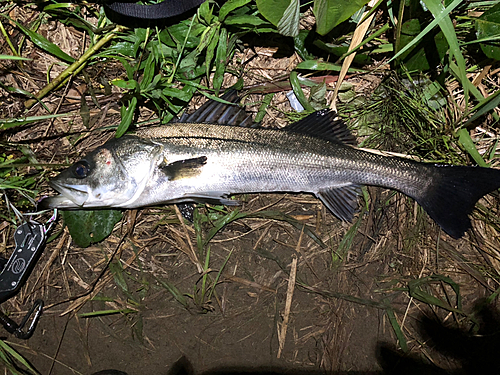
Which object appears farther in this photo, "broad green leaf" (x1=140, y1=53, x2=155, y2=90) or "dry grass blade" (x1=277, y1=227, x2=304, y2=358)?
"dry grass blade" (x1=277, y1=227, x2=304, y2=358)

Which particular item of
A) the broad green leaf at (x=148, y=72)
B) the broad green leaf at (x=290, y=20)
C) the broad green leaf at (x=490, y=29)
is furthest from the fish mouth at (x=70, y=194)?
the broad green leaf at (x=490, y=29)

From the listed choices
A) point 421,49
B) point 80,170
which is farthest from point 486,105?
point 80,170

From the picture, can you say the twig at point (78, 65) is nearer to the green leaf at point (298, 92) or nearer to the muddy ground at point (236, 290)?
the muddy ground at point (236, 290)

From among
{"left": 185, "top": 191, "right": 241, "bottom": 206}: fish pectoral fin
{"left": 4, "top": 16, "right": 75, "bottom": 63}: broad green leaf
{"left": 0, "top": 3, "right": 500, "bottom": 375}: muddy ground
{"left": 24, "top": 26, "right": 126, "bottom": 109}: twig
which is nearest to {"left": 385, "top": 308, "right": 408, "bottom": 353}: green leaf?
{"left": 0, "top": 3, "right": 500, "bottom": 375}: muddy ground

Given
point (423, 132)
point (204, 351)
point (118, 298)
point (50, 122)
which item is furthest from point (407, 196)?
point (50, 122)

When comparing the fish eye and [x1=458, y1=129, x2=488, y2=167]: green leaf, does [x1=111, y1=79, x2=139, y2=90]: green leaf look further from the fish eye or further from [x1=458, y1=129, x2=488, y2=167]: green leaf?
[x1=458, y1=129, x2=488, y2=167]: green leaf

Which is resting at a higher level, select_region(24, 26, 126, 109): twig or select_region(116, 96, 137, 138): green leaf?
select_region(24, 26, 126, 109): twig
